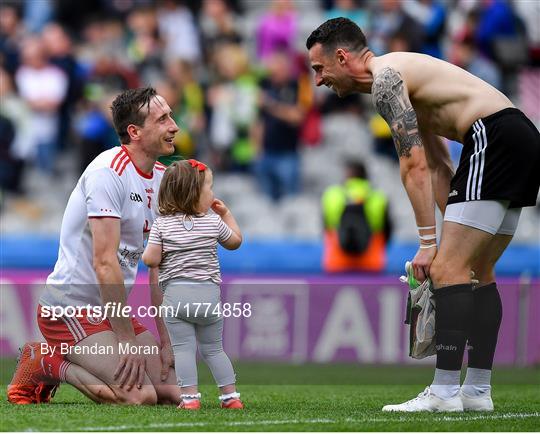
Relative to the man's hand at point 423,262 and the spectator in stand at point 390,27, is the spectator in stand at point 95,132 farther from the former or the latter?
the man's hand at point 423,262

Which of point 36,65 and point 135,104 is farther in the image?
point 36,65

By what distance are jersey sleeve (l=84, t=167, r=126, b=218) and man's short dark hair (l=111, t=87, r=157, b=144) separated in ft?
1.24

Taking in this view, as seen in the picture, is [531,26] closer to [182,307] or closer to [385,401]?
[385,401]

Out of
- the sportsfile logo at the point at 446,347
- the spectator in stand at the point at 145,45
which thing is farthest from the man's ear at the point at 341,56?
the spectator in stand at the point at 145,45

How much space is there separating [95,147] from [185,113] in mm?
1191

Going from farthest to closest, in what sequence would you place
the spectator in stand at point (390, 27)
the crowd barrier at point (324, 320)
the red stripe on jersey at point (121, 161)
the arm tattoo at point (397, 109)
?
the spectator in stand at point (390, 27) → the crowd barrier at point (324, 320) → the red stripe on jersey at point (121, 161) → the arm tattoo at point (397, 109)

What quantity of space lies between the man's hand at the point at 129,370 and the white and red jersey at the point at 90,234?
417mm

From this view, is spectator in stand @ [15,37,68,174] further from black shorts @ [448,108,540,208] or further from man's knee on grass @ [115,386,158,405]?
black shorts @ [448,108,540,208]

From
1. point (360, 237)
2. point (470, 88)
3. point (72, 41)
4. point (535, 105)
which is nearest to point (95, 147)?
point (72, 41)

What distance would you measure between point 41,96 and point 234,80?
2.44 metres

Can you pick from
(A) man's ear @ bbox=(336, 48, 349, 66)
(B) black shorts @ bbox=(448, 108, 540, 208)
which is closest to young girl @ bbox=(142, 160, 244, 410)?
(A) man's ear @ bbox=(336, 48, 349, 66)

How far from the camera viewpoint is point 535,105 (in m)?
16.5

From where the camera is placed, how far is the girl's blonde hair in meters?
Result: 7.20

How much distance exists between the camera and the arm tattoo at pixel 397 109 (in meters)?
7.13
